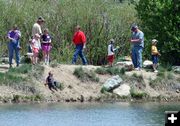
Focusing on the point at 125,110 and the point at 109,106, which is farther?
the point at 109,106

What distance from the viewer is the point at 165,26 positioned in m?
37.2

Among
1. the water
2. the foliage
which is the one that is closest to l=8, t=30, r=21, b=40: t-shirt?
the water

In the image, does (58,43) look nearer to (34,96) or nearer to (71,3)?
(71,3)

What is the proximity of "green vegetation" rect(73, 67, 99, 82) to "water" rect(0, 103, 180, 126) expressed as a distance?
340 cm

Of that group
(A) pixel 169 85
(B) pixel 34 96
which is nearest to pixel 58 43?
(A) pixel 169 85

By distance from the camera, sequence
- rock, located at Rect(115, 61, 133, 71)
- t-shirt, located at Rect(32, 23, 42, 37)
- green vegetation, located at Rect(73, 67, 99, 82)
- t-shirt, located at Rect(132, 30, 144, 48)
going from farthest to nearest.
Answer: rock, located at Rect(115, 61, 133, 71), t-shirt, located at Rect(132, 30, 144, 48), green vegetation, located at Rect(73, 67, 99, 82), t-shirt, located at Rect(32, 23, 42, 37)

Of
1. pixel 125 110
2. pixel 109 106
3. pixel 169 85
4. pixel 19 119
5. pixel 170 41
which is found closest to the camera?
pixel 19 119

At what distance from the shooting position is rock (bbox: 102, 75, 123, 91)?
3062cm

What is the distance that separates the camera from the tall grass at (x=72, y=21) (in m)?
43.7

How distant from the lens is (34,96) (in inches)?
1133

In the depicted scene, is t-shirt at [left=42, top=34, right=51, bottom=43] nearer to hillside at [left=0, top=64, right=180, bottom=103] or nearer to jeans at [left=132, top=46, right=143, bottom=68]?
hillside at [left=0, top=64, right=180, bottom=103]

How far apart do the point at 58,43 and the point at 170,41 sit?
8.83m

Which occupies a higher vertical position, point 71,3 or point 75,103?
point 71,3

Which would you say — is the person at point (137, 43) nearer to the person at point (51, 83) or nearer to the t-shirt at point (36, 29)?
the t-shirt at point (36, 29)
